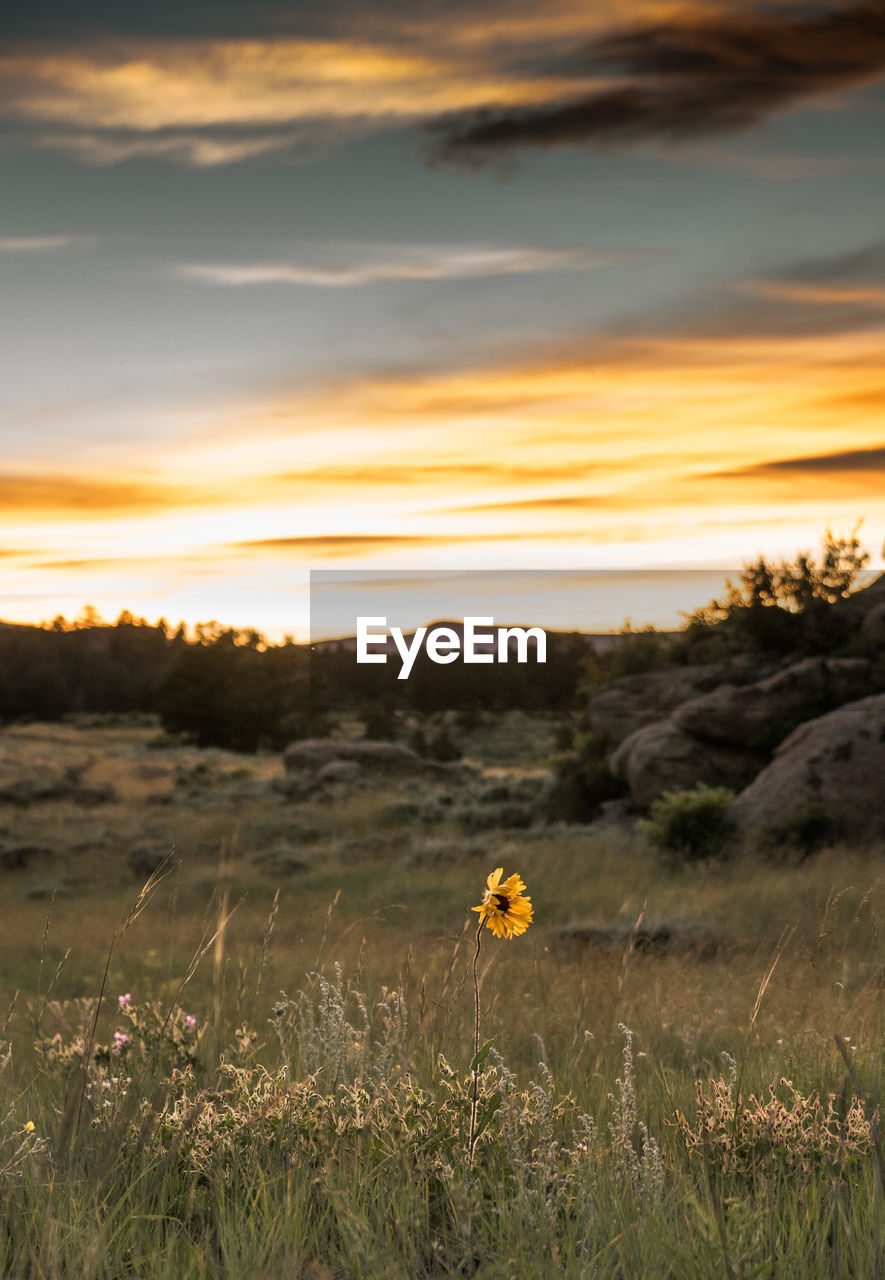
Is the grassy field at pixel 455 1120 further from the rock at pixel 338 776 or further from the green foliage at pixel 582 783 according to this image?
the rock at pixel 338 776

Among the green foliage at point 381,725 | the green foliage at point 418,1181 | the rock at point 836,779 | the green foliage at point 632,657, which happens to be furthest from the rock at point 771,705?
the green foliage at point 381,725

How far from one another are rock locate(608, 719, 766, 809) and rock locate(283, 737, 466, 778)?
17993 mm

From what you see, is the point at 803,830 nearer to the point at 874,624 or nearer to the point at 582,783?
the point at 582,783

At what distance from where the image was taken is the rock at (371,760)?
4028cm

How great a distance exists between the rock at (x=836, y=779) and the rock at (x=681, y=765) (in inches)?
100

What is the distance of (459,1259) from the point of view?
2.92 meters

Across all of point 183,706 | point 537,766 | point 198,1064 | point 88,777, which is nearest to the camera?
point 198,1064

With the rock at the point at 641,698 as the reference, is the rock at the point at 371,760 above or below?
below

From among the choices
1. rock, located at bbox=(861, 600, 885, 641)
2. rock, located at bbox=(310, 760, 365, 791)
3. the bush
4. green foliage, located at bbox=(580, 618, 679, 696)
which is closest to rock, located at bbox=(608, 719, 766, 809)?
the bush

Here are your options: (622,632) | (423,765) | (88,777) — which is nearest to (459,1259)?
(622,632)

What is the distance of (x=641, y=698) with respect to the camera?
2620 cm

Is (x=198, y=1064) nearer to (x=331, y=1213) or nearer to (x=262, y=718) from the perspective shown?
(x=331, y=1213)

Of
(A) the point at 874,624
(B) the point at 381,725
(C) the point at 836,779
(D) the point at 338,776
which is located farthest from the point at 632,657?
(B) the point at 381,725

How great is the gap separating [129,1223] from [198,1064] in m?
1.54
